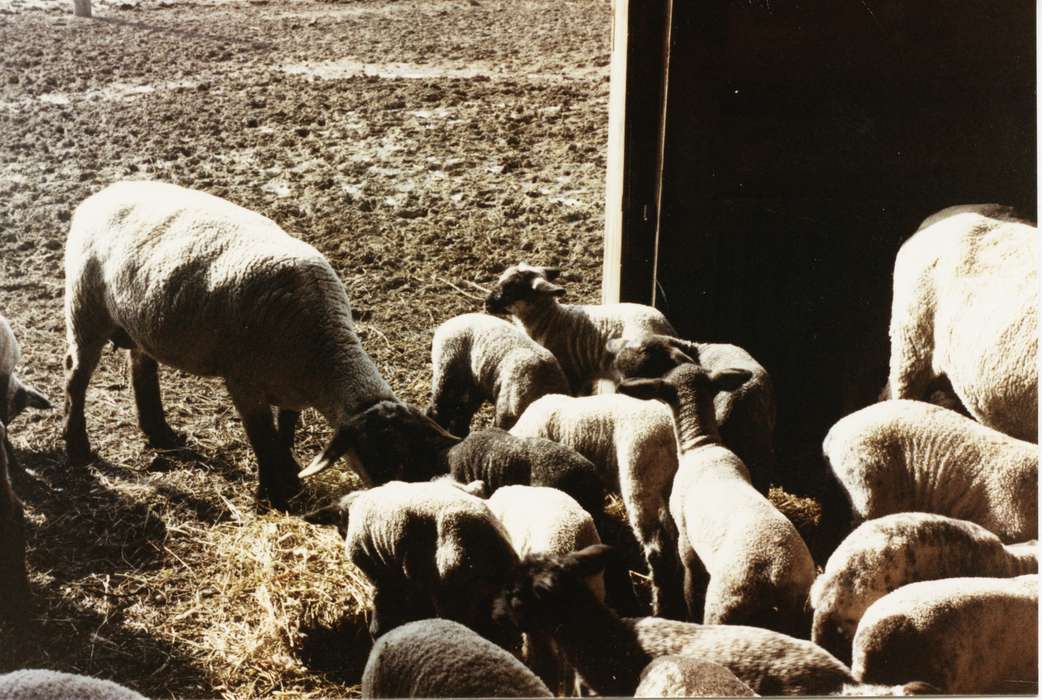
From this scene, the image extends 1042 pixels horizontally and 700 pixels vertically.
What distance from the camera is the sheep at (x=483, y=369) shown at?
14.5ft

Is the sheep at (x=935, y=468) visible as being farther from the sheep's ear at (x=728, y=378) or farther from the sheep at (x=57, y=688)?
the sheep at (x=57, y=688)

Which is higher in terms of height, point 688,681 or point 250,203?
point 250,203

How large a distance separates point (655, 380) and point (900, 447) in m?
0.90

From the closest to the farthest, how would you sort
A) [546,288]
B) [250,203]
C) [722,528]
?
[722,528]
[250,203]
[546,288]

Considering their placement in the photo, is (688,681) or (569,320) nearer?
(688,681)

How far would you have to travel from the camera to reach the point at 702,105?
416 centimetres

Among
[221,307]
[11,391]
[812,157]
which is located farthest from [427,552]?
[812,157]

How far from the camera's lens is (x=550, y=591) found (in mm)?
2770

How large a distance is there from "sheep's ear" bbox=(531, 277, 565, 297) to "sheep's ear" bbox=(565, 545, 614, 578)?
1.77 m

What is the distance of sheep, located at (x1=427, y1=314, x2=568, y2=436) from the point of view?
14.5ft

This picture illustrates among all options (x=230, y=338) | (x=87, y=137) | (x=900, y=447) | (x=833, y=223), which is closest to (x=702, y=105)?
(x=833, y=223)

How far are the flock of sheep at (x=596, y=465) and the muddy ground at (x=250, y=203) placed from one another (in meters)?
0.13

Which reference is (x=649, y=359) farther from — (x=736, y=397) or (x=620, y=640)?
(x=620, y=640)

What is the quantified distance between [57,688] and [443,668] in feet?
3.59
